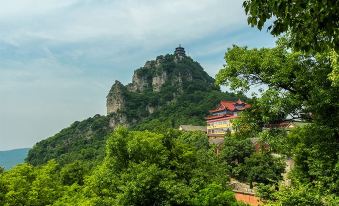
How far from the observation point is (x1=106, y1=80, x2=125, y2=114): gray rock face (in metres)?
169

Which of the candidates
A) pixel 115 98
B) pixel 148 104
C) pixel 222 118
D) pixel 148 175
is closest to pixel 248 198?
pixel 148 175

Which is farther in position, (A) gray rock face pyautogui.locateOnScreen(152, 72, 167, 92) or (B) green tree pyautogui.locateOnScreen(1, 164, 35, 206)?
(A) gray rock face pyautogui.locateOnScreen(152, 72, 167, 92)

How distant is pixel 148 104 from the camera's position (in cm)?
16738

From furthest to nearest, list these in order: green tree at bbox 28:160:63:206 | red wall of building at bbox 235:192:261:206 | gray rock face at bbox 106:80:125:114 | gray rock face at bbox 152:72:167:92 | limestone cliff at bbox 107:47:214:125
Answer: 1. gray rock face at bbox 152:72:167:92
2. gray rock face at bbox 106:80:125:114
3. limestone cliff at bbox 107:47:214:125
4. red wall of building at bbox 235:192:261:206
5. green tree at bbox 28:160:63:206

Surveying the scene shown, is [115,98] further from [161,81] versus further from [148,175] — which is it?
[148,175]

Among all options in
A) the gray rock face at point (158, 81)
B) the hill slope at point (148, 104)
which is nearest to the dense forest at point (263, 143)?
the hill slope at point (148, 104)

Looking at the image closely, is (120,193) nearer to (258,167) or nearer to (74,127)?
(258,167)

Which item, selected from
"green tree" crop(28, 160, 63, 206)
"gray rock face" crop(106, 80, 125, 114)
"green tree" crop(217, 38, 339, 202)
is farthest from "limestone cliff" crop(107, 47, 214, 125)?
"green tree" crop(217, 38, 339, 202)

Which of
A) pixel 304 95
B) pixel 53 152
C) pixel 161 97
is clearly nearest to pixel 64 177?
pixel 304 95

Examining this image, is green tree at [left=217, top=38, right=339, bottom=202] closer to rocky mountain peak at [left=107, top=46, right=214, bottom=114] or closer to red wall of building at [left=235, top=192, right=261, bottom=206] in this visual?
red wall of building at [left=235, top=192, right=261, bottom=206]

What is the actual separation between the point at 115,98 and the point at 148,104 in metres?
15.6

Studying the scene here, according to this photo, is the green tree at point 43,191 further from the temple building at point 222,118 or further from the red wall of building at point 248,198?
the temple building at point 222,118

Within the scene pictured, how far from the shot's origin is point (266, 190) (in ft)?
64.9

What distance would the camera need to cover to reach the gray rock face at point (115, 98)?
555ft
